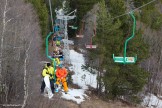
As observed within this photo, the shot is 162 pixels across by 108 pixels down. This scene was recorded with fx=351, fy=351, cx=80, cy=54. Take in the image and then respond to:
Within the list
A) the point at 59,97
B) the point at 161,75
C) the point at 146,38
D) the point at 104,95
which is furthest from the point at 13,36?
the point at 161,75

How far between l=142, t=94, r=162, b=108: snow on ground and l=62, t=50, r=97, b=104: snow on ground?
18.2 feet

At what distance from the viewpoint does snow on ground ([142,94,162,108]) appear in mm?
36219

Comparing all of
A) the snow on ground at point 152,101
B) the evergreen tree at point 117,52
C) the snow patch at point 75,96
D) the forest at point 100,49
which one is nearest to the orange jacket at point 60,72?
the forest at point 100,49

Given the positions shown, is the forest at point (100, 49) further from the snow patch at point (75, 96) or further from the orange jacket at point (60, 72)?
the orange jacket at point (60, 72)

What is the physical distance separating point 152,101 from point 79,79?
26.9ft

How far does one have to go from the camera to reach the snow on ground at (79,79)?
95.6 ft

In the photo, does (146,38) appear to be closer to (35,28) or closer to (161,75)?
(161,75)

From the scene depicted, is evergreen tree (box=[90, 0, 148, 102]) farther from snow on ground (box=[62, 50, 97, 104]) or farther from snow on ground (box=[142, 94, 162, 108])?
snow on ground (box=[142, 94, 162, 108])

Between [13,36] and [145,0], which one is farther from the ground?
[145,0]

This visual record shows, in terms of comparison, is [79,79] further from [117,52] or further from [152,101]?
[117,52]

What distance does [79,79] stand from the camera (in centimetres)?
3828

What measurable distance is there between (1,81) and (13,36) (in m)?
4.22

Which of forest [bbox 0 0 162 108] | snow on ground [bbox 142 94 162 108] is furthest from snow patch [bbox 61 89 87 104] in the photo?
snow on ground [bbox 142 94 162 108]

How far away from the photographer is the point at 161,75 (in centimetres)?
3847
